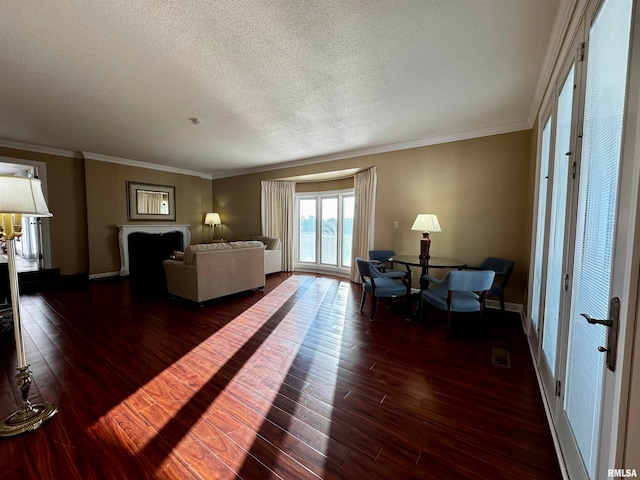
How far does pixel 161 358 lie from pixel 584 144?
11.4 feet

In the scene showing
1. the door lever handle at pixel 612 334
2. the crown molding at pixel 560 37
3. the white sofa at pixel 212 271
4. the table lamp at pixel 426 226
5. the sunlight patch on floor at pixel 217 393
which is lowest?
the sunlight patch on floor at pixel 217 393

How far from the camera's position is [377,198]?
485 centimetres

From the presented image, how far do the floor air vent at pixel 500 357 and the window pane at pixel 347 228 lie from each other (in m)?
3.66

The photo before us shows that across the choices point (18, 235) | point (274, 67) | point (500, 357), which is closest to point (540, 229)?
point (500, 357)

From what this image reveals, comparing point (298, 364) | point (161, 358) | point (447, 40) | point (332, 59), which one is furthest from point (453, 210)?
point (161, 358)

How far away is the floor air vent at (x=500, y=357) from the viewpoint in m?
2.33

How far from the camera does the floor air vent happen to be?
2.33 metres

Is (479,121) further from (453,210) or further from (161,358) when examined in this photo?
(161,358)

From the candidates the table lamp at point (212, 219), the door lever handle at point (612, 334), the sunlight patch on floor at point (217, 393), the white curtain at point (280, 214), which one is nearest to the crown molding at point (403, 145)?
the white curtain at point (280, 214)

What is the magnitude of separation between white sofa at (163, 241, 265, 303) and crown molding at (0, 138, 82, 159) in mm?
3530

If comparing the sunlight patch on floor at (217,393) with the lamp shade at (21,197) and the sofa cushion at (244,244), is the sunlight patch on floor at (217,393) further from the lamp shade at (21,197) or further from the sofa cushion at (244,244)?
the sofa cushion at (244,244)

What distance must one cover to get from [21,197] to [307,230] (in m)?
5.46

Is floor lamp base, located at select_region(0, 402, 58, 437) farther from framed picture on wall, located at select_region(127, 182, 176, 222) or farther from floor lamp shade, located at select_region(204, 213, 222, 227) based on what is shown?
floor lamp shade, located at select_region(204, 213, 222, 227)

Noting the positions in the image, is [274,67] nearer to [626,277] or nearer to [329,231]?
[626,277]
